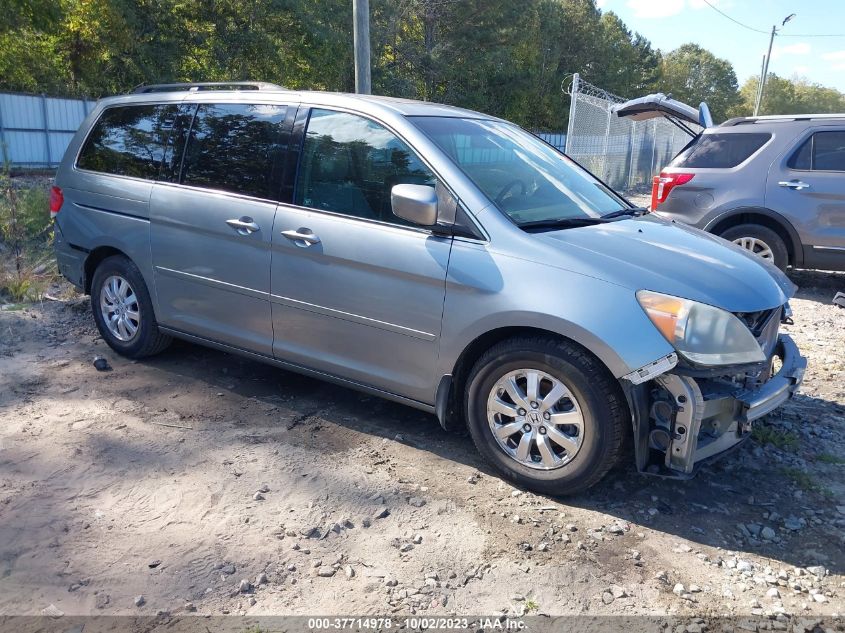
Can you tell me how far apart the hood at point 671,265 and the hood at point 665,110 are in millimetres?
5054

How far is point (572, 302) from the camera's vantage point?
11.0ft

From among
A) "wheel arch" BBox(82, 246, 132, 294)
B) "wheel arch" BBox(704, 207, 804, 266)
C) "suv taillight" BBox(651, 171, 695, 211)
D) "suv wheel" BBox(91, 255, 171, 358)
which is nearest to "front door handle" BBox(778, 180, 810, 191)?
"wheel arch" BBox(704, 207, 804, 266)

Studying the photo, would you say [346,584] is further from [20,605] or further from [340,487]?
[20,605]

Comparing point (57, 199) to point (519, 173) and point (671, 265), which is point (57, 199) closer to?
point (519, 173)

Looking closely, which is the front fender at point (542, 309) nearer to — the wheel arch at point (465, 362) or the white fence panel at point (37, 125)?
the wheel arch at point (465, 362)

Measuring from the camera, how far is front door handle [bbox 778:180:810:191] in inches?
307

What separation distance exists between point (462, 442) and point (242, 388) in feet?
5.38

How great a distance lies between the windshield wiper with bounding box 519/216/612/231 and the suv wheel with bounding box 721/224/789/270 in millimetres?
4525

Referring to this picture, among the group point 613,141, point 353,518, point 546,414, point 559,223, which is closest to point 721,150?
point 559,223

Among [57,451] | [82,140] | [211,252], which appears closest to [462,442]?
[211,252]

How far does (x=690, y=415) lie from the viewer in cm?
323

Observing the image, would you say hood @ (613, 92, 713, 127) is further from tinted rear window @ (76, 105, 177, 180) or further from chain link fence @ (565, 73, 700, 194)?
tinted rear window @ (76, 105, 177, 180)

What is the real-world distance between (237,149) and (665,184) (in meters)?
5.66

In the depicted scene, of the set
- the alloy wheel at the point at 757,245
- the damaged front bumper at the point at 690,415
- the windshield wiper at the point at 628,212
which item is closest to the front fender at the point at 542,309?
the damaged front bumper at the point at 690,415
